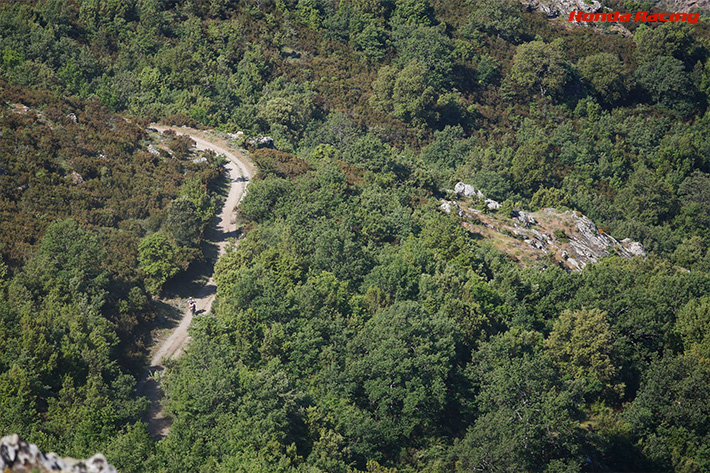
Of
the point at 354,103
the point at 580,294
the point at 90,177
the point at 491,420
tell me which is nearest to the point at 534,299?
the point at 580,294

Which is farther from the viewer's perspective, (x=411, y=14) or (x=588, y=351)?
(x=411, y=14)

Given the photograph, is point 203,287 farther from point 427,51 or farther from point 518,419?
point 427,51

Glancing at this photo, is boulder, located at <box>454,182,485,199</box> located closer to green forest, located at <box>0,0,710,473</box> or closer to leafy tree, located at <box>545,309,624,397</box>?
green forest, located at <box>0,0,710,473</box>

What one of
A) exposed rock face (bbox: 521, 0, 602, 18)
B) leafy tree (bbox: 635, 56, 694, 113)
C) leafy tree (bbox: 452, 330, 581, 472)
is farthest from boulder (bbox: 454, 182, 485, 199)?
exposed rock face (bbox: 521, 0, 602, 18)

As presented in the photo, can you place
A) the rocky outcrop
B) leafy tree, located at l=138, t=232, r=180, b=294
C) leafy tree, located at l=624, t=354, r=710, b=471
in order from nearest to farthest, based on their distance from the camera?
leafy tree, located at l=624, t=354, r=710, b=471
leafy tree, located at l=138, t=232, r=180, b=294
the rocky outcrop

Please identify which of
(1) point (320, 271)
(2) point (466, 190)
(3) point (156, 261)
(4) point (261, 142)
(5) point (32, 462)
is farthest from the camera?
(2) point (466, 190)

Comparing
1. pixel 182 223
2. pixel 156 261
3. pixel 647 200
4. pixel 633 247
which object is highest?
pixel 182 223

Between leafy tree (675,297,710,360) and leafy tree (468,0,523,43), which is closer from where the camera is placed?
leafy tree (675,297,710,360)

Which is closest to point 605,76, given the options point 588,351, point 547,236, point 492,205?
point 492,205
